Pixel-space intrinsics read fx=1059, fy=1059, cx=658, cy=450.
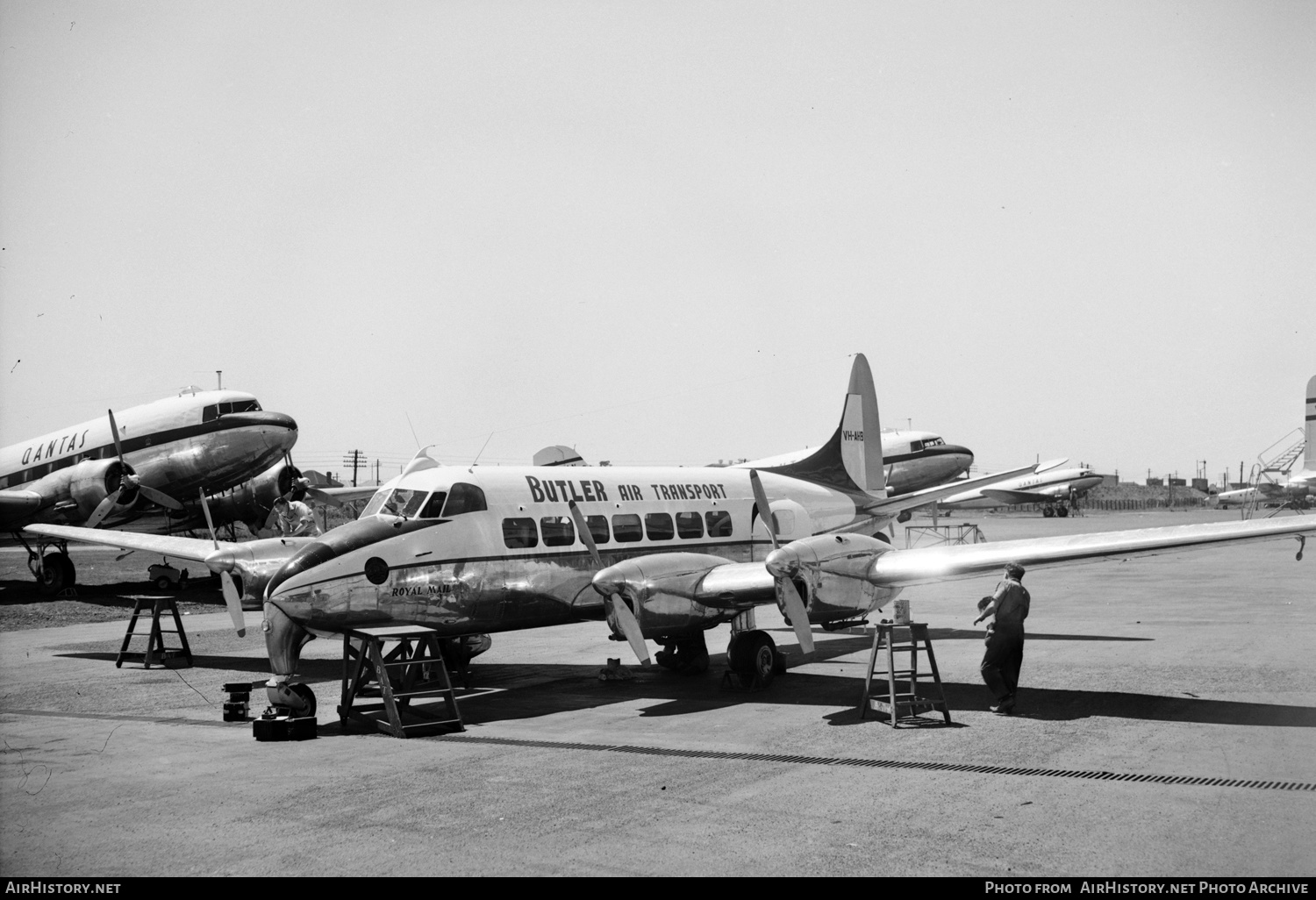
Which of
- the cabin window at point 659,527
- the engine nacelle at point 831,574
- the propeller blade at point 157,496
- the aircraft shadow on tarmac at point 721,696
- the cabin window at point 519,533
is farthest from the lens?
the propeller blade at point 157,496

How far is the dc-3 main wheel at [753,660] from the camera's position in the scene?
1522cm

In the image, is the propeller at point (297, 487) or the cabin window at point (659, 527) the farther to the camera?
the propeller at point (297, 487)

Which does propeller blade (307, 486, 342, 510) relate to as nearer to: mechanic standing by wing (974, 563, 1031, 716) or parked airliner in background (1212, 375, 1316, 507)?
mechanic standing by wing (974, 563, 1031, 716)

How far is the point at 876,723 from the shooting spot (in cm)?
1239

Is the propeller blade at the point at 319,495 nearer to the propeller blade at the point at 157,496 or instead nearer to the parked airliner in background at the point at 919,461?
the propeller blade at the point at 157,496

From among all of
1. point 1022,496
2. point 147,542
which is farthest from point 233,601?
point 1022,496

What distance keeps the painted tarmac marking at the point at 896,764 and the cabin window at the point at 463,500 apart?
3629 millimetres

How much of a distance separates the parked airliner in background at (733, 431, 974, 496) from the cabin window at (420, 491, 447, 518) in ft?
111

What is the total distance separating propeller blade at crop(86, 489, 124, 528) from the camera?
101ft

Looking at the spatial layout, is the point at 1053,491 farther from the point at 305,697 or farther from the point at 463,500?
the point at 305,697

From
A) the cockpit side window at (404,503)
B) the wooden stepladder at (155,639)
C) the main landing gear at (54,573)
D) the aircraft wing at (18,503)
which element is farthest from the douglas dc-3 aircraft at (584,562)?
the aircraft wing at (18,503)

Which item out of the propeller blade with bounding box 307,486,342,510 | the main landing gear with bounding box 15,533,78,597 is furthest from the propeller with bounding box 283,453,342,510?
the main landing gear with bounding box 15,533,78,597

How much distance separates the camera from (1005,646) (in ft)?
41.7

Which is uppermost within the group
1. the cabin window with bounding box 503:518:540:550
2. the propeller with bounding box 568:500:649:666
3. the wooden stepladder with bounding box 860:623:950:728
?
the cabin window with bounding box 503:518:540:550
